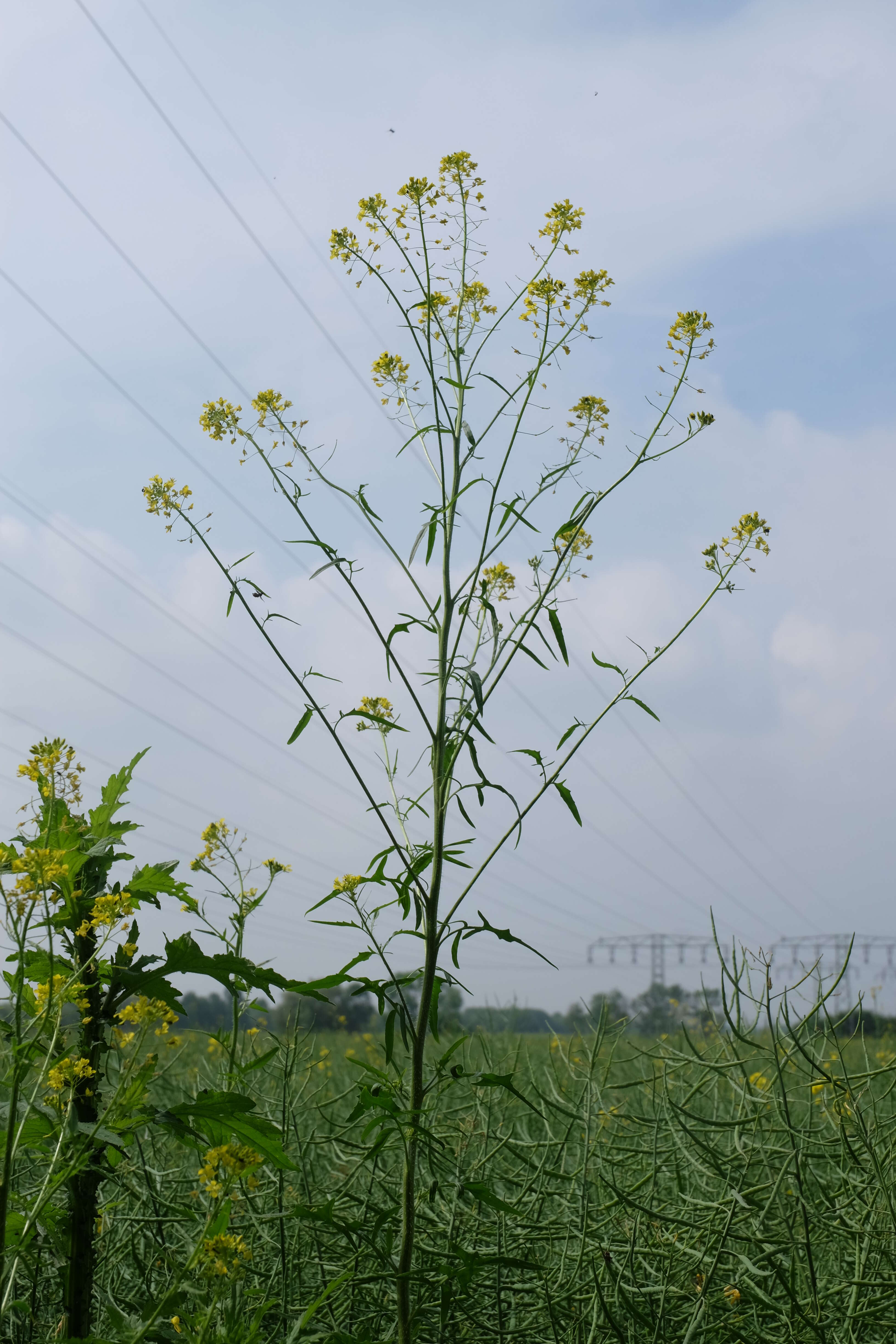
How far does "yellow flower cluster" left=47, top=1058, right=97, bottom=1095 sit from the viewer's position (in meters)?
1.49

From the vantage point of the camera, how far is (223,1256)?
4.63 feet

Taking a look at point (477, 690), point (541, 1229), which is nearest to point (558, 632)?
point (477, 690)

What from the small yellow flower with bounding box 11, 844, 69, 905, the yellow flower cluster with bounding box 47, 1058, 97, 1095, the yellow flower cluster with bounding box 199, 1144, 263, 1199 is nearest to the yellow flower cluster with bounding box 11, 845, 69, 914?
the small yellow flower with bounding box 11, 844, 69, 905

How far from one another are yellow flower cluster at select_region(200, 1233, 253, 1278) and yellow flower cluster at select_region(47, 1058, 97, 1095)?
30 centimetres

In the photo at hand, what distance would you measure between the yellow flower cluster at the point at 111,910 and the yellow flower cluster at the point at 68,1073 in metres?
0.19

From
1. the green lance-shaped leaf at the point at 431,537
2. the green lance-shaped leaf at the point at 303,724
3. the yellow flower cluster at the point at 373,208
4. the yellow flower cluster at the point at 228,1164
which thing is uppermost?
the yellow flower cluster at the point at 373,208

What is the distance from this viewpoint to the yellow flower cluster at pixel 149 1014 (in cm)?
163

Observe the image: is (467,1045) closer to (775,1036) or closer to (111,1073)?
(111,1073)

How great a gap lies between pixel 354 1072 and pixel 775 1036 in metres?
4.66

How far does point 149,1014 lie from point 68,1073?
165 mm

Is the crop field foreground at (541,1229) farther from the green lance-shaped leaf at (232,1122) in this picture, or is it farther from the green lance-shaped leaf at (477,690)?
the green lance-shaped leaf at (477,690)

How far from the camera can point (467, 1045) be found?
4.09 meters

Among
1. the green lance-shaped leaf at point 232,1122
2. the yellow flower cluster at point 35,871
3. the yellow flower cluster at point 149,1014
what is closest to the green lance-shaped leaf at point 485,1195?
the green lance-shaped leaf at point 232,1122

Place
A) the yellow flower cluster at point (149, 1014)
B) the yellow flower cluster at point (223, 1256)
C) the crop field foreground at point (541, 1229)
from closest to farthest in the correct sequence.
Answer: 1. the yellow flower cluster at point (223, 1256)
2. the yellow flower cluster at point (149, 1014)
3. the crop field foreground at point (541, 1229)
